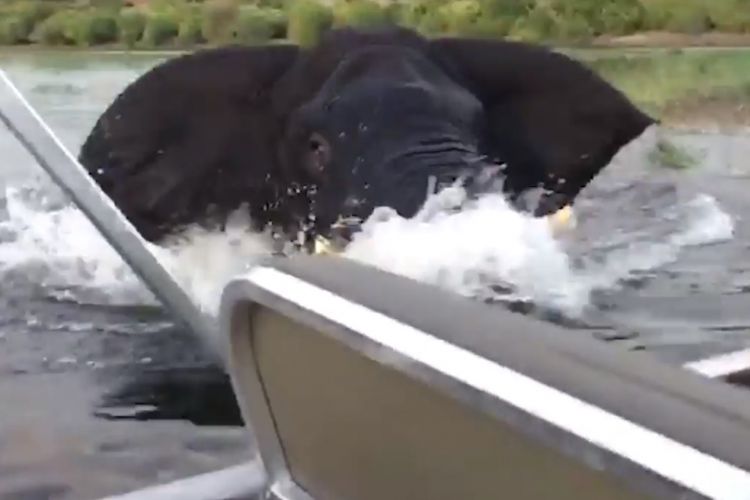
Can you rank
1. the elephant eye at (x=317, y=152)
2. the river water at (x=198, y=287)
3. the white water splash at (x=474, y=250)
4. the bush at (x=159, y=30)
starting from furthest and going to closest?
the bush at (x=159, y=30) < the elephant eye at (x=317, y=152) < the white water splash at (x=474, y=250) < the river water at (x=198, y=287)

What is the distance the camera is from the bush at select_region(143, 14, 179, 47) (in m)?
3.15

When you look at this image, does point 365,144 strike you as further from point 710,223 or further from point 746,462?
point 746,462

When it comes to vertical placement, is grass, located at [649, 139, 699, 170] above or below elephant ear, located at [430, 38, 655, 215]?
below

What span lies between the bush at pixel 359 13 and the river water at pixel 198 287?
0.43 m

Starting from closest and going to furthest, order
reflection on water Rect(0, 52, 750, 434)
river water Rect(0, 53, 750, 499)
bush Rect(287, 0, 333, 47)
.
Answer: river water Rect(0, 53, 750, 499) < reflection on water Rect(0, 52, 750, 434) < bush Rect(287, 0, 333, 47)

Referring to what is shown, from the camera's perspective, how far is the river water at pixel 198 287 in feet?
4.89

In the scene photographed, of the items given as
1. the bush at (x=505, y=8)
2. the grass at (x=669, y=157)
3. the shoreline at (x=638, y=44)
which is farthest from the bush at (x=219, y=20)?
the grass at (x=669, y=157)

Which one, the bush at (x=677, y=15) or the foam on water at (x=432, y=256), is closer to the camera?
the foam on water at (x=432, y=256)

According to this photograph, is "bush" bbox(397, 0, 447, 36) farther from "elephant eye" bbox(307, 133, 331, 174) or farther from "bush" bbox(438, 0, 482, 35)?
"elephant eye" bbox(307, 133, 331, 174)

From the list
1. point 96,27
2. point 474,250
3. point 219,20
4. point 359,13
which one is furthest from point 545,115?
point 96,27

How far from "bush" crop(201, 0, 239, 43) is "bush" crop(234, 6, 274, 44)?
0.01 m

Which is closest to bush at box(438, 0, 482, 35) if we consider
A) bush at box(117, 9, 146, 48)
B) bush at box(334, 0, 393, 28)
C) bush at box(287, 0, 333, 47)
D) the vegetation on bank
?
the vegetation on bank

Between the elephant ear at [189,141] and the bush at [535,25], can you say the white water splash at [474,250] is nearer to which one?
the elephant ear at [189,141]

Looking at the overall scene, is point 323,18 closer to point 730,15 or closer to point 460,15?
point 460,15
